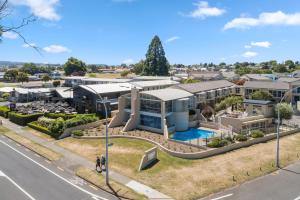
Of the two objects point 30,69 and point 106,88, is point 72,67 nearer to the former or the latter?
point 30,69


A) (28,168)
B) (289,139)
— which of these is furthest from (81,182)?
(289,139)

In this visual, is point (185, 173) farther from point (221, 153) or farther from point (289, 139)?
point (289, 139)

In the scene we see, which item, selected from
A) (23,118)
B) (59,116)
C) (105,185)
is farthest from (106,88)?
(105,185)

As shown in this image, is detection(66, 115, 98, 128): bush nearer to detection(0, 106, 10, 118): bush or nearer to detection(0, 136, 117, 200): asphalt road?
detection(0, 136, 117, 200): asphalt road

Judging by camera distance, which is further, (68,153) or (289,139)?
(289,139)

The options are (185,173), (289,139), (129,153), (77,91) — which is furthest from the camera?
(77,91)

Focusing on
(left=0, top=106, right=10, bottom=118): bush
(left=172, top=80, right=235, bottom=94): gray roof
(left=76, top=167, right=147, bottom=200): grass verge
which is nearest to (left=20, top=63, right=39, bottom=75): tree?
(left=0, top=106, right=10, bottom=118): bush
